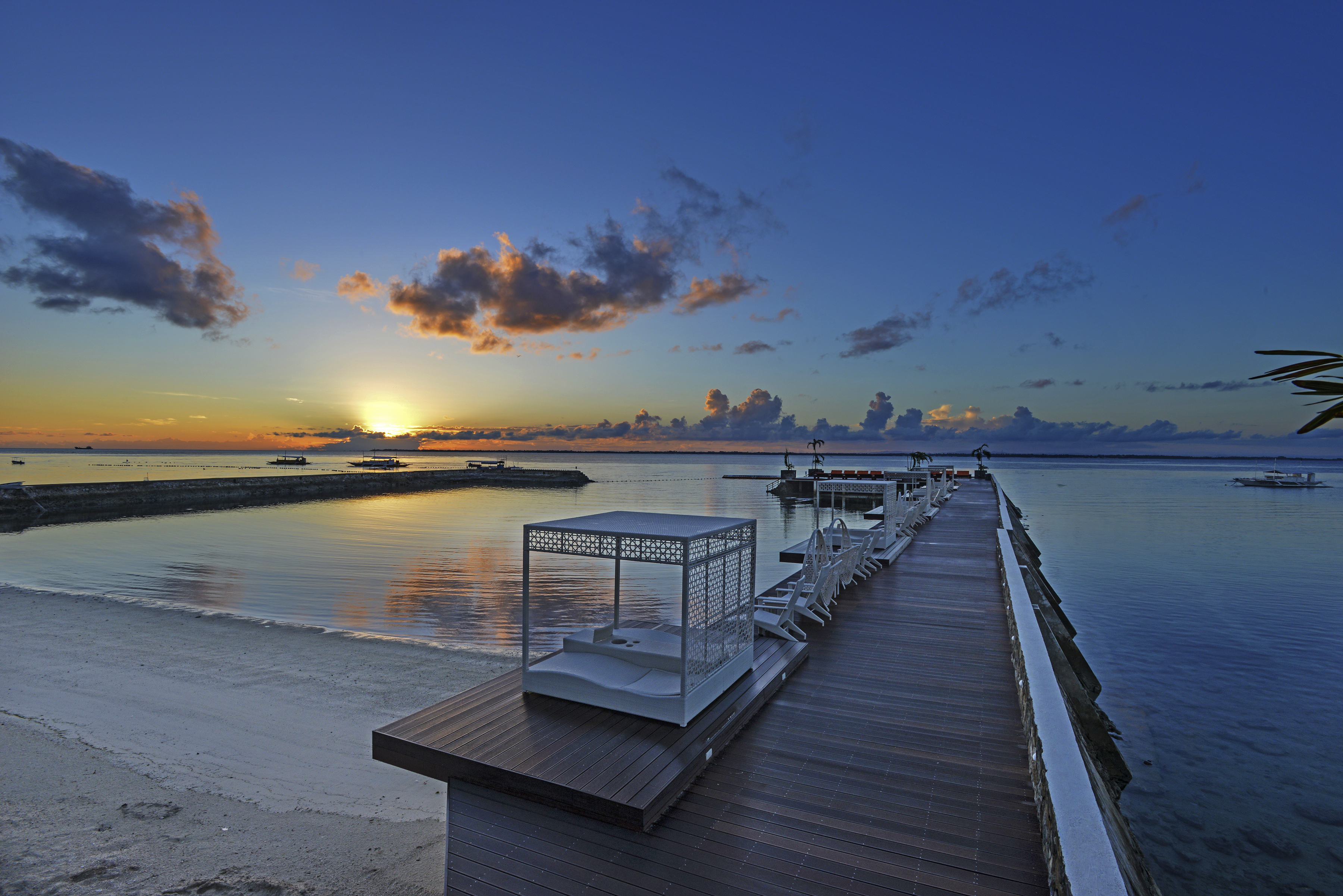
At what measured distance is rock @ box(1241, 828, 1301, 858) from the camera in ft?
22.7

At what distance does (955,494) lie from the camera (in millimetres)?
34688

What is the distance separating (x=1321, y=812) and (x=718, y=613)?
8.21 meters

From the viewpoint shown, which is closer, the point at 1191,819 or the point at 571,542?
the point at 571,542

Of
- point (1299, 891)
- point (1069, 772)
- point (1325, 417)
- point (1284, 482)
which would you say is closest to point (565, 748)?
point (1069, 772)

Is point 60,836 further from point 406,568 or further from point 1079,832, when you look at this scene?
point 406,568

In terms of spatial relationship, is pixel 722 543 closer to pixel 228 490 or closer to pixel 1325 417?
pixel 1325 417

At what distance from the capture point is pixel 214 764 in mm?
7273

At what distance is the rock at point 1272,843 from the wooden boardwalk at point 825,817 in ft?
12.5

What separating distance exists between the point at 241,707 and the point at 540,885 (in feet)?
24.9

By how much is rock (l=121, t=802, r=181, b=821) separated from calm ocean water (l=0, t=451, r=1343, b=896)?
6409 millimetres

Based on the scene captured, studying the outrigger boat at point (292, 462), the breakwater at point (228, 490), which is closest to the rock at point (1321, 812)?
the breakwater at point (228, 490)

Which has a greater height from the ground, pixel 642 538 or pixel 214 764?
pixel 642 538

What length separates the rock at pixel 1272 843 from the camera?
6.93 meters

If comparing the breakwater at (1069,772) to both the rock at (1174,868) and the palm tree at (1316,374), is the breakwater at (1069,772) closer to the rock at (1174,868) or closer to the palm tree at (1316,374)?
the rock at (1174,868)
